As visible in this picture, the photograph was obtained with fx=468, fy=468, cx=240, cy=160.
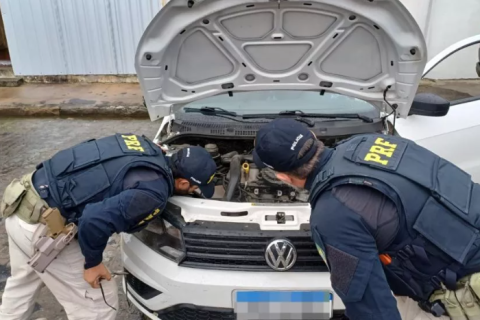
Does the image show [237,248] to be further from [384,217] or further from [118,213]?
[384,217]

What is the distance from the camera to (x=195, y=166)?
2404 millimetres

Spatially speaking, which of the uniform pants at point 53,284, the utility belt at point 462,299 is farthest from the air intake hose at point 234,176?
the utility belt at point 462,299

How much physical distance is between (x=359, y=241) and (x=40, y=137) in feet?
19.6

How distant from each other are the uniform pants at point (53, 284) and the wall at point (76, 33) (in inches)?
256

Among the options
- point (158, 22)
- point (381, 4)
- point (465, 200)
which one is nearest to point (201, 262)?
point (465, 200)

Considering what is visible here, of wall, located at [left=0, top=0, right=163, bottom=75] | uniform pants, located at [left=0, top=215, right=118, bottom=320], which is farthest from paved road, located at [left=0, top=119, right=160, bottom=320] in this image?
wall, located at [left=0, top=0, right=163, bottom=75]

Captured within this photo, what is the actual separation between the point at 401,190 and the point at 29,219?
1.86 metres

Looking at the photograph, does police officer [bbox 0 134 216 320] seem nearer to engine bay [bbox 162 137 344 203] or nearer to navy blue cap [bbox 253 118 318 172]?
engine bay [bbox 162 137 344 203]

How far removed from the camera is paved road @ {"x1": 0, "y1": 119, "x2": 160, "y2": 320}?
5.18 metres

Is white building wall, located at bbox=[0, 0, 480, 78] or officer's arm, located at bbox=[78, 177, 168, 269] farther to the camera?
white building wall, located at bbox=[0, 0, 480, 78]

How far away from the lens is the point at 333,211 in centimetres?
167

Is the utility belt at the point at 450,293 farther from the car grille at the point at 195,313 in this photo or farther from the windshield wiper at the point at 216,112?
the windshield wiper at the point at 216,112

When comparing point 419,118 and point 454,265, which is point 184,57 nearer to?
point 419,118

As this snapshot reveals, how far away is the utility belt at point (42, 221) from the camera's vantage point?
7.86 feet
